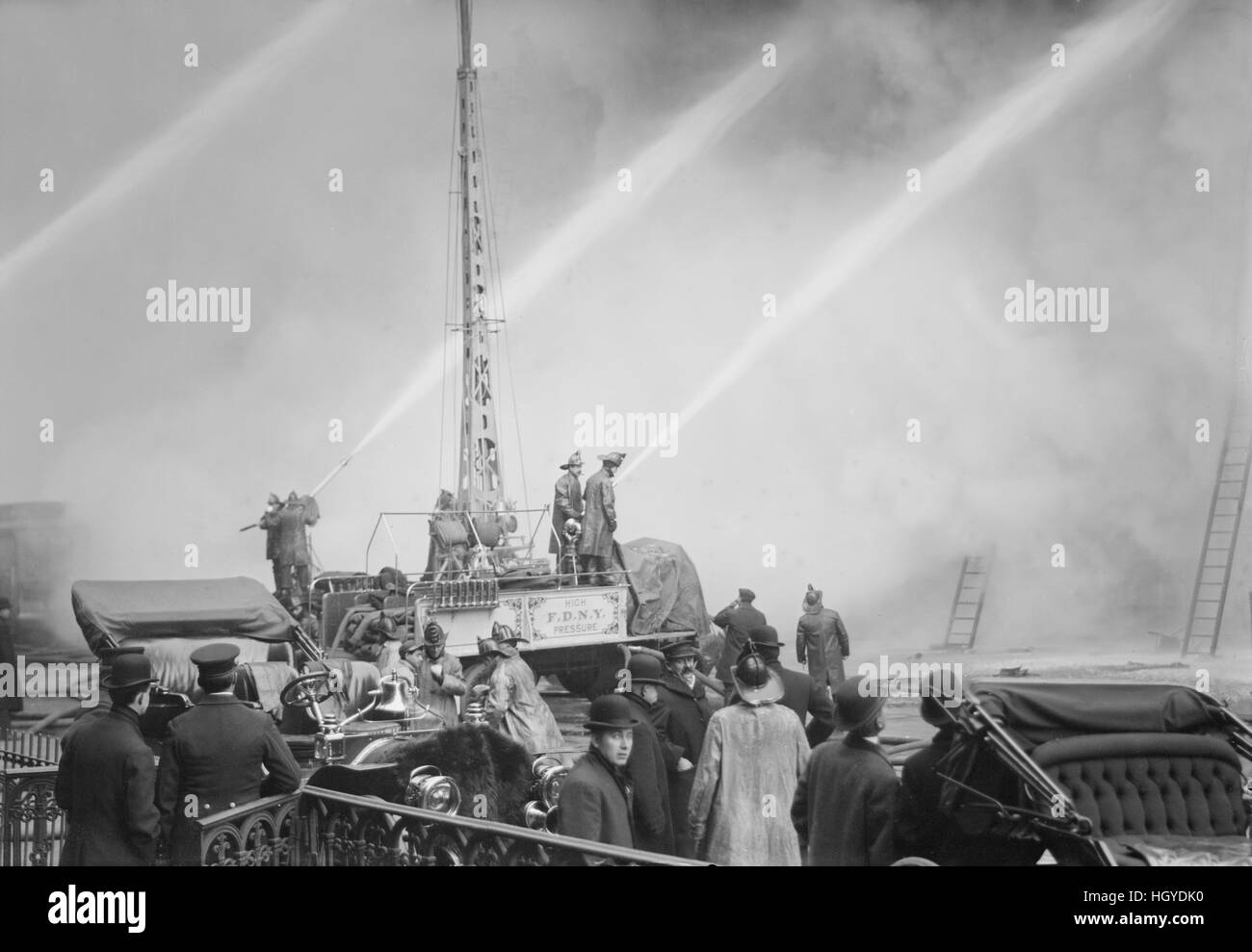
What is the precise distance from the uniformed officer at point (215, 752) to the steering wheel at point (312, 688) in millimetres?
1626

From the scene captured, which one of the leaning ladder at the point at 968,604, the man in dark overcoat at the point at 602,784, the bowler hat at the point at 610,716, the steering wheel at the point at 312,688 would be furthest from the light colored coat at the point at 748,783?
the leaning ladder at the point at 968,604

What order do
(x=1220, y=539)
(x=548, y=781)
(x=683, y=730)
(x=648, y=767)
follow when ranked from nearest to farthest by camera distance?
(x=648, y=767) → (x=683, y=730) → (x=548, y=781) → (x=1220, y=539)

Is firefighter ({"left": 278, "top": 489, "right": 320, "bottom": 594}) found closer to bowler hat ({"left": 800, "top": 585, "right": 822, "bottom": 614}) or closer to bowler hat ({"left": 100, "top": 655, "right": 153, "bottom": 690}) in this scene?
bowler hat ({"left": 100, "top": 655, "right": 153, "bottom": 690})

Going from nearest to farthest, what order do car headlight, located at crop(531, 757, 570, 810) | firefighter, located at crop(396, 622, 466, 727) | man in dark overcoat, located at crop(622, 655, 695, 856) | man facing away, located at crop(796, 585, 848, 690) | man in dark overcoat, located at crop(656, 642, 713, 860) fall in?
man in dark overcoat, located at crop(622, 655, 695, 856) → man in dark overcoat, located at crop(656, 642, 713, 860) → car headlight, located at crop(531, 757, 570, 810) → firefighter, located at crop(396, 622, 466, 727) → man facing away, located at crop(796, 585, 848, 690)

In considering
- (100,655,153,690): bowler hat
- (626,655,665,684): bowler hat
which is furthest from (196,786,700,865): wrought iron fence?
(626,655,665,684): bowler hat

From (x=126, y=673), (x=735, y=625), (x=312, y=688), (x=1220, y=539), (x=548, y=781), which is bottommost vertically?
(x=548, y=781)

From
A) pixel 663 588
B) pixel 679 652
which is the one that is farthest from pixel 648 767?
pixel 663 588

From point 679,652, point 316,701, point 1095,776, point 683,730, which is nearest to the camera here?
point 1095,776

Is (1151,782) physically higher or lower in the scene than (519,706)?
higher

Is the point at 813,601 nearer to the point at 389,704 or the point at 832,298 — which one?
the point at 832,298

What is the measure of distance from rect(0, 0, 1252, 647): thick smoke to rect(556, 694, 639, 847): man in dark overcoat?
3142 mm

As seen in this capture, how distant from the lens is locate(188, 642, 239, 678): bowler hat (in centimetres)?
479

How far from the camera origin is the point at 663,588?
291 inches
